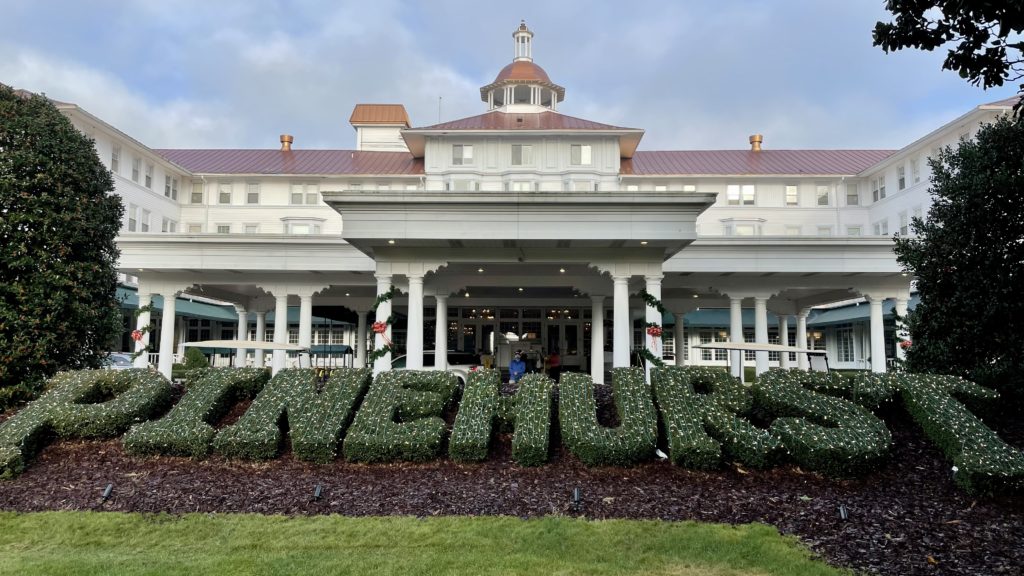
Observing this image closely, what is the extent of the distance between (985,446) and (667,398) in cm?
371

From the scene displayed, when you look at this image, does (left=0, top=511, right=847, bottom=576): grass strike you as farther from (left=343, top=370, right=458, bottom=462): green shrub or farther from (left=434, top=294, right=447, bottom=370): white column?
(left=434, top=294, right=447, bottom=370): white column

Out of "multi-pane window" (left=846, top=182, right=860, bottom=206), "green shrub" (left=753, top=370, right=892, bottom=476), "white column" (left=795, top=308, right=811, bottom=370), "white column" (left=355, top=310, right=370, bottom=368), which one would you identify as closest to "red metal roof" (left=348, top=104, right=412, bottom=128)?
"white column" (left=355, top=310, right=370, bottom=368)

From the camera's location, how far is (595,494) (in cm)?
754

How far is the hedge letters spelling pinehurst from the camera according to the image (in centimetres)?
810

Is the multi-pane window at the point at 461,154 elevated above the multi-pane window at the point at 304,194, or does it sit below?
above

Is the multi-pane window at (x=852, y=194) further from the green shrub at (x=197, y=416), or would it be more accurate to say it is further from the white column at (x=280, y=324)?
the green shrub at (x=197, y=416)

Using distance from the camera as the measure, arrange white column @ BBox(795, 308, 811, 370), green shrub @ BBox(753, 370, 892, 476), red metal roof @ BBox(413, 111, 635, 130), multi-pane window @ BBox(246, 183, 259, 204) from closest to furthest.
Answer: green shrub @ BBox(753, 370, 892, 476), white column @ BBox(795, 308, 811, 370), red metal roof @ BBox(413, 111, 635, 130), multi-pane window @ BBox(246, 183, 259, 204)

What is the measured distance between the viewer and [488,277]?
19.4m

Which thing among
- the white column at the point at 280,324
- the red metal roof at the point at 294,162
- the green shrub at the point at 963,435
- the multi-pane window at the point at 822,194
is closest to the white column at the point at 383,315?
the white column at the point at 280,324

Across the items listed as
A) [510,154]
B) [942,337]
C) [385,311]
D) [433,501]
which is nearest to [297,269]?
[385,311]

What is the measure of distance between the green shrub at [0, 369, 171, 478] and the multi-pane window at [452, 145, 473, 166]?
99.6 feet

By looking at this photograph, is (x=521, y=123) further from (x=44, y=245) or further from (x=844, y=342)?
(x=44, y=245)

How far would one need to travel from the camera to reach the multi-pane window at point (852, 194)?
43188mm

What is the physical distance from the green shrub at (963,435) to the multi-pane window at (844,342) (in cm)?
3334
